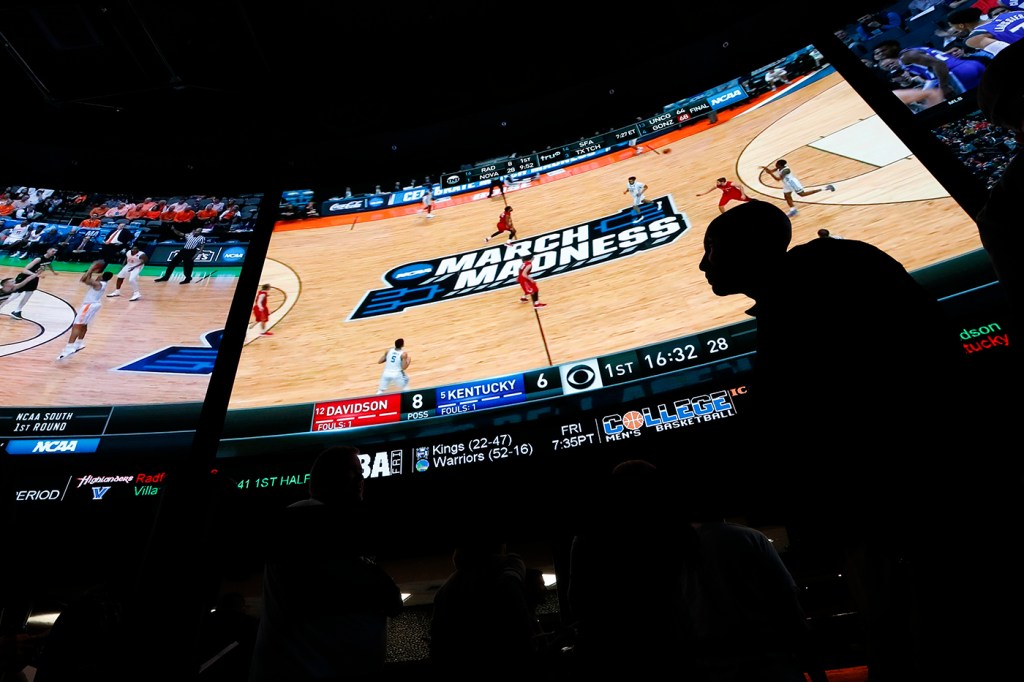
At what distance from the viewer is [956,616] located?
0.69 metres

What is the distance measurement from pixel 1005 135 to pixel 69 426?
6624 millimetres

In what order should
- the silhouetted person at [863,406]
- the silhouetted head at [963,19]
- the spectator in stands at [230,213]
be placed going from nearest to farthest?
the silhouetted person at [863,406]
the silhouetted head at [963,19]
the spectator in stands at [230,213]

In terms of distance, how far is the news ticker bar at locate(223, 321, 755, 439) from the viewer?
3.62 metres

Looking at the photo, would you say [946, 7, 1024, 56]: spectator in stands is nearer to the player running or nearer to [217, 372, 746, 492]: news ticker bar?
[217, 372, 746, 492]: news ticker bar

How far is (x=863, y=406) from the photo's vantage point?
807mm

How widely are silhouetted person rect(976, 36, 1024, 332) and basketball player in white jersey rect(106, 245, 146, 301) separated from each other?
5.76 meters

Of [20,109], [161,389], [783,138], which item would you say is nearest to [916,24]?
→ [783,138]

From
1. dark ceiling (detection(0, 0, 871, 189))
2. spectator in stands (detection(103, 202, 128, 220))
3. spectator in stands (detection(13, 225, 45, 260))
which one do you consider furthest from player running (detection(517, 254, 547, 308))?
spectator in stands (detection(13, 225, 45, 260))

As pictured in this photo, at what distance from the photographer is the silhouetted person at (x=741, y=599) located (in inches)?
63.0

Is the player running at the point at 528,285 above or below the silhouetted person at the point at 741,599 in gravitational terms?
above

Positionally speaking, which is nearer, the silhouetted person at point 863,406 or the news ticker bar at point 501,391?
the silhouetted person at point 863,406

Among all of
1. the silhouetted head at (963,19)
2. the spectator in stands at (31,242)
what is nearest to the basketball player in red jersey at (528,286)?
the silhouetted head at (963,19)

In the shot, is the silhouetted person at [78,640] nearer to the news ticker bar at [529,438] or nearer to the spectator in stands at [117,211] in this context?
the news ticker bar at [529,438]

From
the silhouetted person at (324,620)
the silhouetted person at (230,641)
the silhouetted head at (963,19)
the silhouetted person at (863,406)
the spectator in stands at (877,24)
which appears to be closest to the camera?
the silhouetted person at (863,406)
